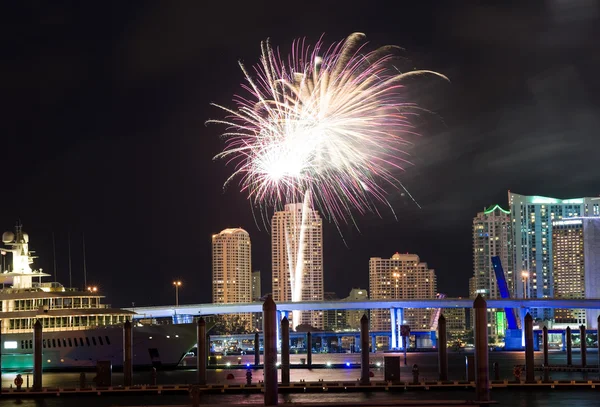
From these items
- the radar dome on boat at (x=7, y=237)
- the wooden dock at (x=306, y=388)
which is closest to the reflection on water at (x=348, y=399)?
the wooden dock at (x=306, y=388)

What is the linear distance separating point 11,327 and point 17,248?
26.2 feet

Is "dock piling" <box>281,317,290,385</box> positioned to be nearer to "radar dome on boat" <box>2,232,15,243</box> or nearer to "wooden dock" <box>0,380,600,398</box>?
"wooden dock" <box>0,380,600,398</box>

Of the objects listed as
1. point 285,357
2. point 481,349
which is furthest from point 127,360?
point 481,349

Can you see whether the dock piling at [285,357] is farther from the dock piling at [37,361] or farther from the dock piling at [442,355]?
the dock piling at [37,361]

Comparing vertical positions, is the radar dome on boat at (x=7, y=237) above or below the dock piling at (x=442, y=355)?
above

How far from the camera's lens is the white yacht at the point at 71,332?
3467 inches

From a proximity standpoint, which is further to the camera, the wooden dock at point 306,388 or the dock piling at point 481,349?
the wooden dock at point 306,388

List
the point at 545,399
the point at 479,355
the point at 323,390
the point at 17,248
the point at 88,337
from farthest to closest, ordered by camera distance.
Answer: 1. the point at 17,248
2. the point at 88,337
3. the point at 323,390
4. the point at 545,399
5. the point at 479,355

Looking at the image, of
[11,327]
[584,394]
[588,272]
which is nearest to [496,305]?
[588,272]

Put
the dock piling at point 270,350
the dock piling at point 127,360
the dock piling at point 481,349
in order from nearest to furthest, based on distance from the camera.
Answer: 1. the dock piling at point 270,350
2. the dock piling at point 481,349
3. the dock piling at point 127,360

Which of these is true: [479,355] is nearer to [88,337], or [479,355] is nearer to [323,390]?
[323,390]

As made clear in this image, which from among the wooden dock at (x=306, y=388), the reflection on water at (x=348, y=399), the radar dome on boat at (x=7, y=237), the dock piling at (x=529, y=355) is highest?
the radar dome on boat at (x=7, y=237)

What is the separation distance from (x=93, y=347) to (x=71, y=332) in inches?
86.5

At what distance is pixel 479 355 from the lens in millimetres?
45562
